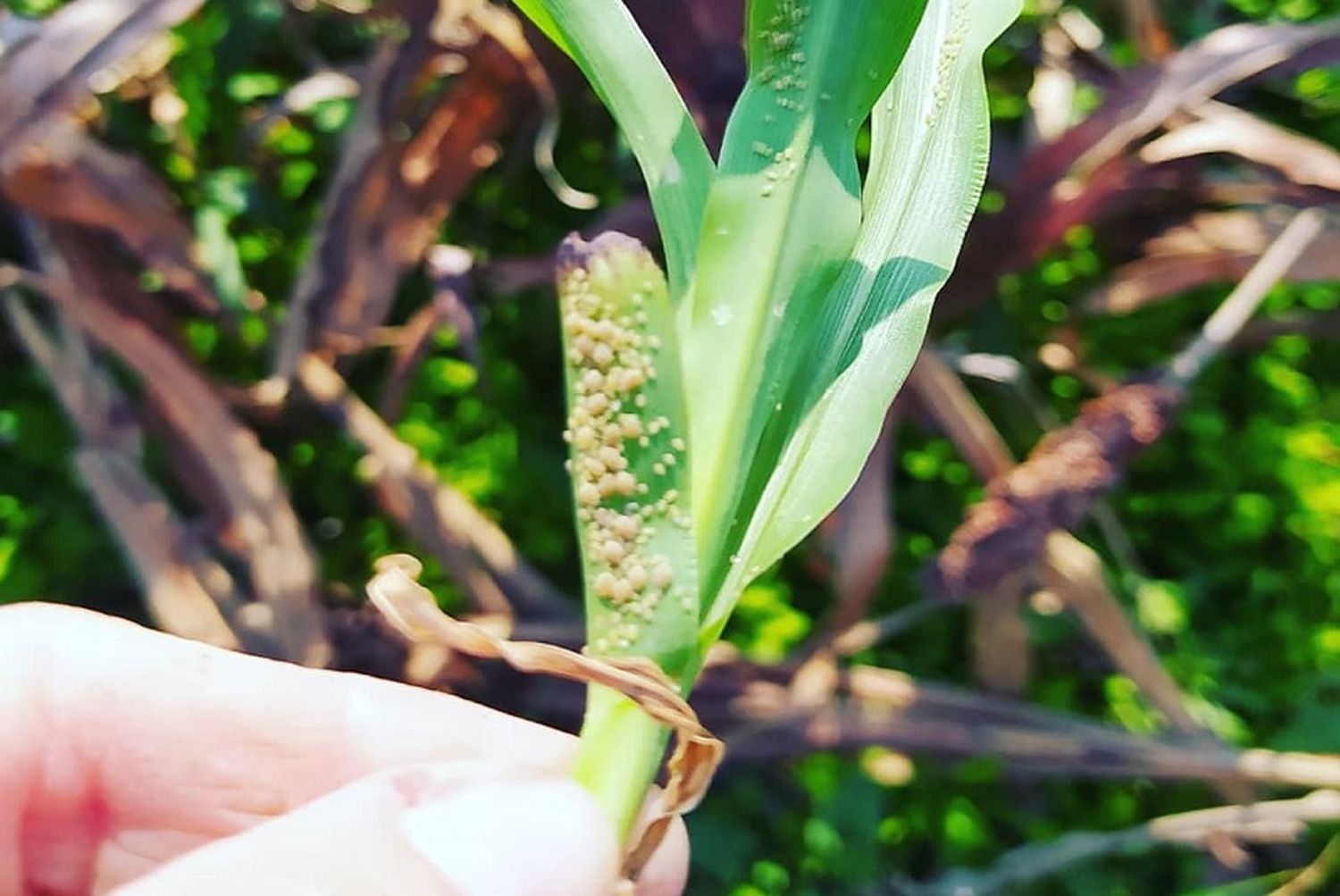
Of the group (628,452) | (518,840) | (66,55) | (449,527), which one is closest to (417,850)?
(518,840)

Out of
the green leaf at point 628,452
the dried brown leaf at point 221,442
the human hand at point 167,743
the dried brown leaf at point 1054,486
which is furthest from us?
the dried brown leaf at point 221,442

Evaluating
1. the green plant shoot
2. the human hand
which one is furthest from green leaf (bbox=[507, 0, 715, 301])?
the human hand

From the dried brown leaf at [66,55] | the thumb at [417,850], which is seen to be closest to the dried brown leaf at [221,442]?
the dried brown leaf at [66,55]

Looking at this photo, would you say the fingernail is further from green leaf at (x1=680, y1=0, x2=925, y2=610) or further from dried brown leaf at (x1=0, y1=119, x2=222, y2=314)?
dried brown leaf at (x1=0, y1=119, x2=222, y2=314)

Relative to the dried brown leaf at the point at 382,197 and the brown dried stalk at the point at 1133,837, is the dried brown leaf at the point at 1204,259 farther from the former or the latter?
the dried brown leaf at the point at 382,197

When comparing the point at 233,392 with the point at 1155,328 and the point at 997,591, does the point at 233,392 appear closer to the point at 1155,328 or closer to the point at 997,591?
the point at 997,591

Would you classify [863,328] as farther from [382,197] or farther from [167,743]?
[382,197]

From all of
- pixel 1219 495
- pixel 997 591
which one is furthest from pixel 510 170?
pixel 1219 495

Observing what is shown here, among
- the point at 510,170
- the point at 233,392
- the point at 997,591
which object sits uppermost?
the point at 510,170
